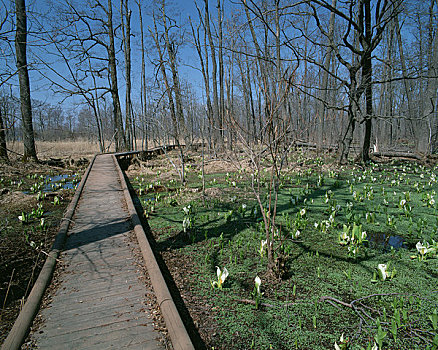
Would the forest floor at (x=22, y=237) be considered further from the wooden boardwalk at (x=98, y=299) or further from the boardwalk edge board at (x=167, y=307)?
the boardwalk edge board at (x=167, y=307)

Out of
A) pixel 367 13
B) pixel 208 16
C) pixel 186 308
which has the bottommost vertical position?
pixel 186 308

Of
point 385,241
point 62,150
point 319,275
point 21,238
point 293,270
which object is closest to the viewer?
point 319,275

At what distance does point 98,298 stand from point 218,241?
192cm

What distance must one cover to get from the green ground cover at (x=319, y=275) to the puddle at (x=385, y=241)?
16 millimetres

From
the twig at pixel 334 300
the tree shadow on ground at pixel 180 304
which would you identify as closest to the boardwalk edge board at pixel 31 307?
the tree shadow on ground at pixel 180 304

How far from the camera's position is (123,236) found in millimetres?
4312

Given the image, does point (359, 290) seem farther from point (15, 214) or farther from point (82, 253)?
point (15, 214)

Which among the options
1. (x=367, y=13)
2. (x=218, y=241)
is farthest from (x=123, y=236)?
(x=367, y=13)

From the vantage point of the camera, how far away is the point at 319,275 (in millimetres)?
2977

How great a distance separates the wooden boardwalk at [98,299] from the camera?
2145 millimetres

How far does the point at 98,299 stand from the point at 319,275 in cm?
237

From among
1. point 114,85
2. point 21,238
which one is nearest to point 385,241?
point 21,238

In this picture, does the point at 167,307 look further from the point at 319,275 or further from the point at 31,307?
the point at 319,275

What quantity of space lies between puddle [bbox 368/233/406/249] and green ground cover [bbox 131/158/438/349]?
0.05 feet
